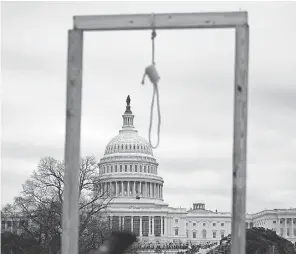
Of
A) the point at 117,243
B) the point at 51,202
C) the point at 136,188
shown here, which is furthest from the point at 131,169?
the point at 117,243

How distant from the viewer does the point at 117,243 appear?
7113mm

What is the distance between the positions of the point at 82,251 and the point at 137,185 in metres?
118

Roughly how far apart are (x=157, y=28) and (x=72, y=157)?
4.29 feet

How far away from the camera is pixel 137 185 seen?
175875mm

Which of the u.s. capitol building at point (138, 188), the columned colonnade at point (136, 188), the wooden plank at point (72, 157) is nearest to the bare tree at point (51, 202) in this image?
the wooden plank at point (72, 157)

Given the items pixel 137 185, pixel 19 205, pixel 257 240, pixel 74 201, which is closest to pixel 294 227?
pixel 137 185

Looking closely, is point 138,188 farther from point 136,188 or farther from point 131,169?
point 131,169

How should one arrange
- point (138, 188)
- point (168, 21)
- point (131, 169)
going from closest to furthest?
point (168, 21)
point (131, 169)
point (138, 188)

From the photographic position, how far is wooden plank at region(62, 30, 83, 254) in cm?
788

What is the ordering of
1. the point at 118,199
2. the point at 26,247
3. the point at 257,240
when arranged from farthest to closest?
the point at 118,199 < the point at 257,240 < the point at 26,247

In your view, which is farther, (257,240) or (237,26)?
(257,240)

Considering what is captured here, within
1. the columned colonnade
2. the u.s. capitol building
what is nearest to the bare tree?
the u.s. capitol building

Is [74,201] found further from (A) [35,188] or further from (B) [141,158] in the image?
(B) [141,158]

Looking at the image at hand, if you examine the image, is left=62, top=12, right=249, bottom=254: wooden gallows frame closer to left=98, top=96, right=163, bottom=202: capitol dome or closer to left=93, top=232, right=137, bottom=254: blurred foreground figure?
left=93, top=232, right=137, bottom=254: blurred foreground figure
